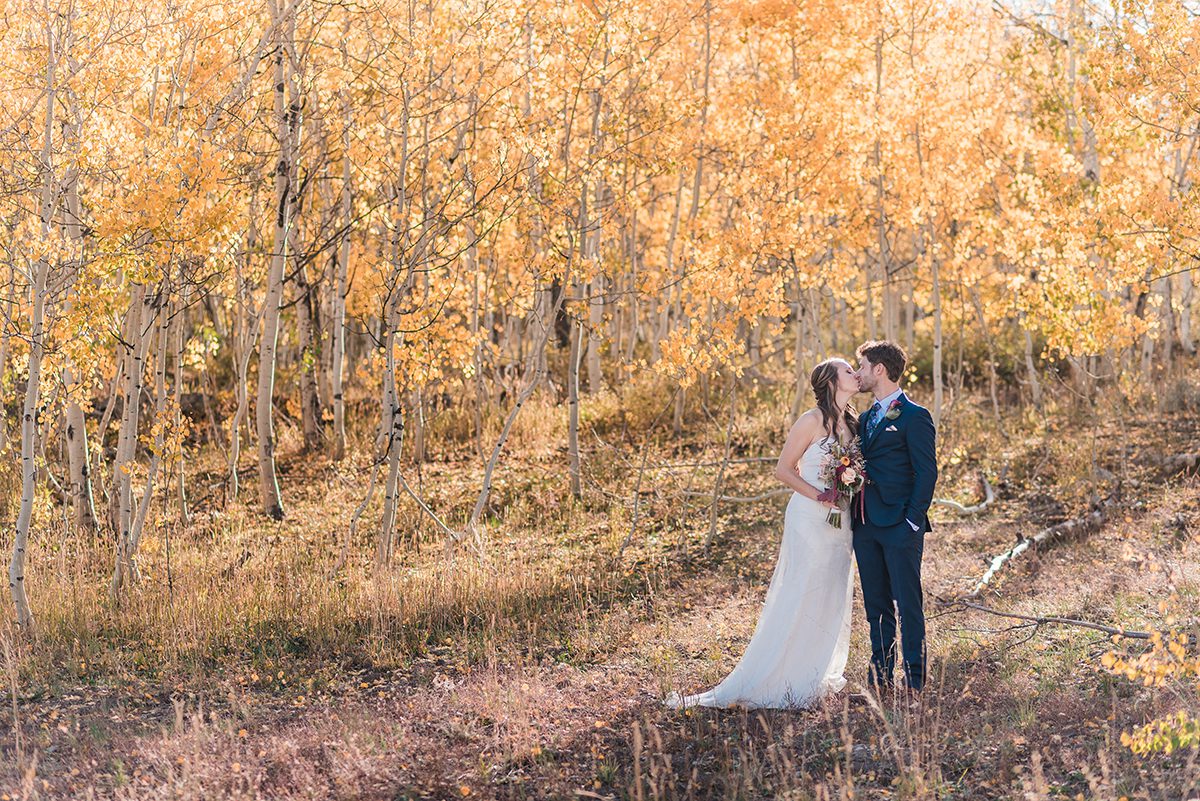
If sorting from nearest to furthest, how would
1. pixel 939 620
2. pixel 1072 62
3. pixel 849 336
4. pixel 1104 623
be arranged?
1. pixel 1104 623
2. pixel 939 620
3. pixel 1072 62
4. pixel 849 336

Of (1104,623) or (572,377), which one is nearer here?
(1104,623)

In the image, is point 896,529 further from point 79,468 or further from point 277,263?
point 79,468

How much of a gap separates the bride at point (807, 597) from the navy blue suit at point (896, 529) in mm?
150

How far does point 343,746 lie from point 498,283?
35.7 ft

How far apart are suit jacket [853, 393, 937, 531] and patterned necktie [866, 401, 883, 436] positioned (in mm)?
30

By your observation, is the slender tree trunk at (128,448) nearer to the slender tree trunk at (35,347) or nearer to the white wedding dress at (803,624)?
the slender tree trunk at (35,347)

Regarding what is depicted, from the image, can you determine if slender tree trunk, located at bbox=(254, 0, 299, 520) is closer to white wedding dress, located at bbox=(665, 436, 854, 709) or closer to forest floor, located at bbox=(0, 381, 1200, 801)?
forest floor, located at bbox=(0, 381, 1200, 801)

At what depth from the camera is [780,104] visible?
12367mm

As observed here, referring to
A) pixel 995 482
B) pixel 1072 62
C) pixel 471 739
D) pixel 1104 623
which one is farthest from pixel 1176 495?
pixel 471 739

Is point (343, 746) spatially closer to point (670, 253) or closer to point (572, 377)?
point (572, 377)

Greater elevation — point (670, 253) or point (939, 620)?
point (670, 253)

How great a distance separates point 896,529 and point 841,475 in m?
0.35

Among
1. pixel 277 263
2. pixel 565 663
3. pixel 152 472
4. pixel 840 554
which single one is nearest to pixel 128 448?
pixel 152 472

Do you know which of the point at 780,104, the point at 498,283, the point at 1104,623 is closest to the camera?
the point at 1104,623
